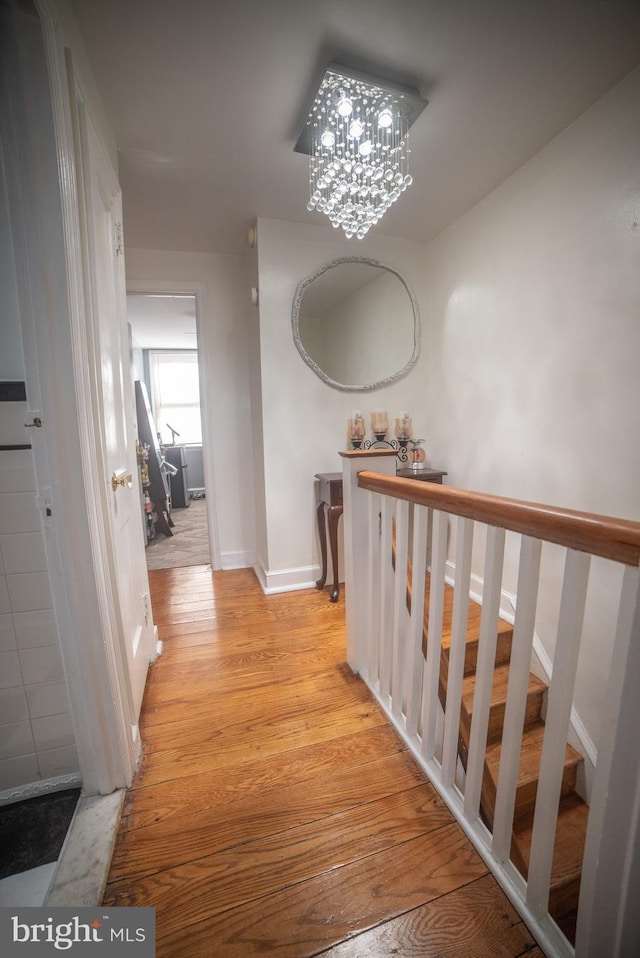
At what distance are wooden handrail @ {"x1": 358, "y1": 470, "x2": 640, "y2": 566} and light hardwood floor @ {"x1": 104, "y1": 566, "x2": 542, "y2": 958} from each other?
35.5 inches

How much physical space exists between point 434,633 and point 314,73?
1.95 meters

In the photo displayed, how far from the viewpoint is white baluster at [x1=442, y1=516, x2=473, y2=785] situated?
0.94 meters

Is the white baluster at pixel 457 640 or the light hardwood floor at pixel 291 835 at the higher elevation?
A: the white baluster at pixel 457 640

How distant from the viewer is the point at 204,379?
2697 mm

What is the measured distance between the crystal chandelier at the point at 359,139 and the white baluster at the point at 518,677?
159cm

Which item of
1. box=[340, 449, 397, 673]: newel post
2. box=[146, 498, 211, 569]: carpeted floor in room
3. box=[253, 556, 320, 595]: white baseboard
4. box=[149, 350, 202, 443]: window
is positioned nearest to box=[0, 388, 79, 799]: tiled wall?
box=[340, 449, 397, 673]: newel post

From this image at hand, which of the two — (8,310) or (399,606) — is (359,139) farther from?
(399,606)

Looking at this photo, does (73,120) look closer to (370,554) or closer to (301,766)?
(370,554)

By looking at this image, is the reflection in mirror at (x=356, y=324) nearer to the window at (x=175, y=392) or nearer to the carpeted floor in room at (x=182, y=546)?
the carpeted floor in room at (x=182, y=546)

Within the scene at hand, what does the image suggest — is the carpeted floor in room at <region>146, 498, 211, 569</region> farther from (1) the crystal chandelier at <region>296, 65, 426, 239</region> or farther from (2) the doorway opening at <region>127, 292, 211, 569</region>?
(1) the crystal chandelier at <region>296, 65, 426, 239</region>

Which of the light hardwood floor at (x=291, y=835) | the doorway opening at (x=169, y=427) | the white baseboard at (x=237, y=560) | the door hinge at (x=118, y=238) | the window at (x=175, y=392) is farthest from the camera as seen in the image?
the window at (x=175, y=392)

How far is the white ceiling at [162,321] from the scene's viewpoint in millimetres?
3592

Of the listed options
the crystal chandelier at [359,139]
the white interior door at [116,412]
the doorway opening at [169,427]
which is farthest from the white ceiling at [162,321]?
the crystal chandelier at [359,139]

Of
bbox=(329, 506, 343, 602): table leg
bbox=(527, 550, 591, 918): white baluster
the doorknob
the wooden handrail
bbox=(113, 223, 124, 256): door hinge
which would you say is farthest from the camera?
bbox=(329, 506, 343, 602): table leg
